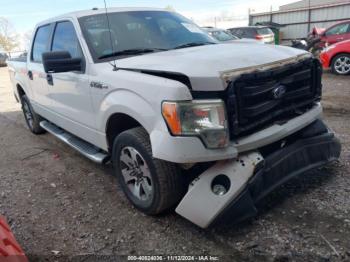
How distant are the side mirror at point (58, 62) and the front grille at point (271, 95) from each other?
1.77 meters

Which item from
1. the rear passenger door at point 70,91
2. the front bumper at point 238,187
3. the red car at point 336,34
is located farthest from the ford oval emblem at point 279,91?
the red car at point 336,34

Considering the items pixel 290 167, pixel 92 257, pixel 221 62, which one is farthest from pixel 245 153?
pixel 92 257

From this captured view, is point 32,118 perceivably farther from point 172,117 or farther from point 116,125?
point 172,117

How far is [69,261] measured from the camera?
8.86ft

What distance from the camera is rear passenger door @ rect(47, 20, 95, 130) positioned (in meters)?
3.68

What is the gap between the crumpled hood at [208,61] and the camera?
252 centimetres

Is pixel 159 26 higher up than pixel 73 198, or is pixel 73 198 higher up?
pixel 159 26

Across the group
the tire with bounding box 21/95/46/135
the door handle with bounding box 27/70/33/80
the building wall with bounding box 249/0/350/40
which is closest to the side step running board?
the door handle with bounding box 27/70/33/80

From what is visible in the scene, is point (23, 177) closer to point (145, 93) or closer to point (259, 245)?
point (145, 93)

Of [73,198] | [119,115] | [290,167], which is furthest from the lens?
[73,198]

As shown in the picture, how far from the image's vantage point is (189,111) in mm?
2486

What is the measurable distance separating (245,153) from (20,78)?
15.7ft

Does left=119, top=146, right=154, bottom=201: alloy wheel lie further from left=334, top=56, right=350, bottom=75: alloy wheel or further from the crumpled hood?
left=334, top=56, right=350, bottom=75: alloy wheel

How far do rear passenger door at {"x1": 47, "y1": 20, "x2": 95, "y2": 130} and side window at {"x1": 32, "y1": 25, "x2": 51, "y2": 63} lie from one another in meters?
0.34
